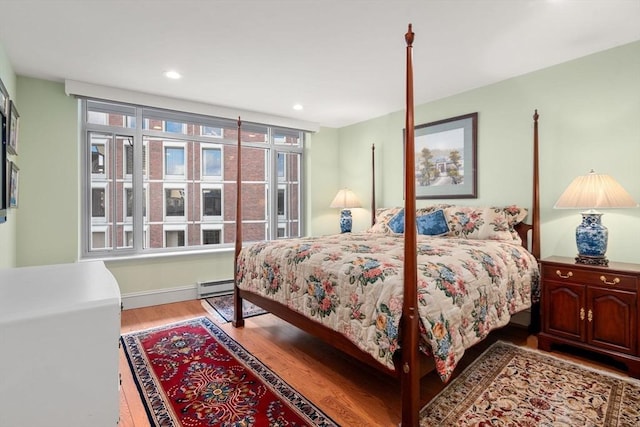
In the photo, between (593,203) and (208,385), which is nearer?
(208,385)

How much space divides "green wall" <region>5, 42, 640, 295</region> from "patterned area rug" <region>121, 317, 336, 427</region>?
1244mm

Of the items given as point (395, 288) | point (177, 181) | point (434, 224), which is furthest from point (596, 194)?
point (177, 181)

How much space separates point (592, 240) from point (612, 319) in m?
0.54

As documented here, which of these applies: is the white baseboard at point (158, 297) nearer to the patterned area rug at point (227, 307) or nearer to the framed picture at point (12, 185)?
the patterned area rug at point (227, 307)

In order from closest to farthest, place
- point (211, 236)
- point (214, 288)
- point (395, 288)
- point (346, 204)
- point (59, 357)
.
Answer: point (59, 357) → point (395, 288) → point (214, 288) → point (211, 236) → point (346, 204)

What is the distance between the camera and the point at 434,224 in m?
3.25

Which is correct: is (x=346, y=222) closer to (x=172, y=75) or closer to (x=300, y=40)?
(x=300, y=40)

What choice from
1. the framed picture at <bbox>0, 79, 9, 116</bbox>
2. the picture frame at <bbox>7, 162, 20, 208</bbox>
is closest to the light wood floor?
the picture frame at <bbox>7, 162, 20, 208</bbox>

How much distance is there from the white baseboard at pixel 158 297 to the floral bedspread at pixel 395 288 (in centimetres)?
153

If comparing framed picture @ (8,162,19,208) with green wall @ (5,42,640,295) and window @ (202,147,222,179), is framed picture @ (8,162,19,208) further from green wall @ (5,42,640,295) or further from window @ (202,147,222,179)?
window @ (202,147,222,179)

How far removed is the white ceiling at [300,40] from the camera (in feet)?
6.67

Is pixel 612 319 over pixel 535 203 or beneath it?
beneath

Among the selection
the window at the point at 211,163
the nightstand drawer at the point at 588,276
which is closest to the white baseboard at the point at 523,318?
the nightstand drawer at the point at 588,276

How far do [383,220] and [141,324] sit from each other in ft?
8.82
